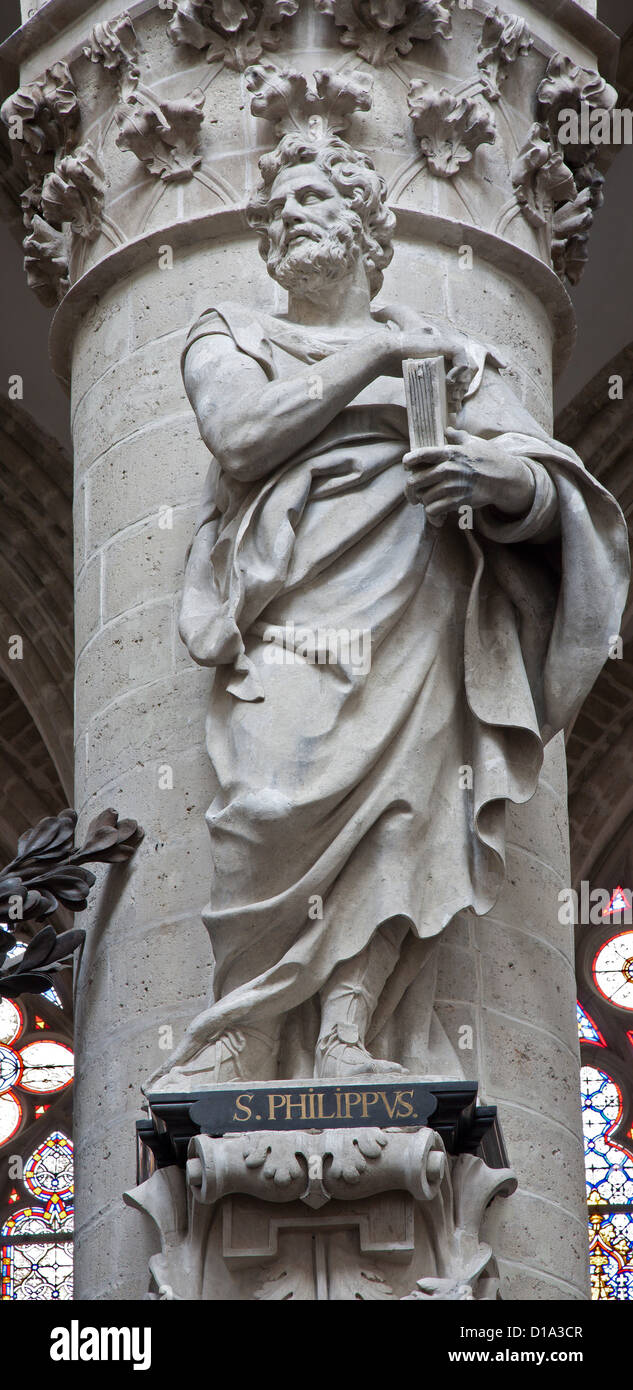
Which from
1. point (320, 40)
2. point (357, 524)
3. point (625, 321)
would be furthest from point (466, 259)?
point (625, 321)

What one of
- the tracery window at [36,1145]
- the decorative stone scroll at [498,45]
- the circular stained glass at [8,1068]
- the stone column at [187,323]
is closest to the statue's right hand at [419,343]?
the stone column at [187,323]

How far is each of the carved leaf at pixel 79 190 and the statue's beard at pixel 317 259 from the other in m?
1.07

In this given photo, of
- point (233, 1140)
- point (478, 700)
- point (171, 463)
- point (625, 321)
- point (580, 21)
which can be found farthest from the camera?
point (625, 321)

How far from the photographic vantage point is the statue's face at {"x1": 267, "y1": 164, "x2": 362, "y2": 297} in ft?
18.0

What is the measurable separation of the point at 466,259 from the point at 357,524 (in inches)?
51.6

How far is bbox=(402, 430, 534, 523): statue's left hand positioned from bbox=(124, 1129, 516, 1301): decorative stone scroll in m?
1.26

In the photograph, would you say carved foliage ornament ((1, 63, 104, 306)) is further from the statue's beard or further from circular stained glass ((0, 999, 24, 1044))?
circular stained glass ((0, 999, 24, 1044))

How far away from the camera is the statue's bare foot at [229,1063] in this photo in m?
4.88

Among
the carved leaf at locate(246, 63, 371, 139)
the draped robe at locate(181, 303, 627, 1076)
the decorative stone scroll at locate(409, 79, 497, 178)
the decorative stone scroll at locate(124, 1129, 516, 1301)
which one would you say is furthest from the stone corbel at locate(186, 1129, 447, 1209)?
the decorative stone scroll at locate(409, 79, 497, 178)

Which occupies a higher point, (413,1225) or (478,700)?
(478,700)

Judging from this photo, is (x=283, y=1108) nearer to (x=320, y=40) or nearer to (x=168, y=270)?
(x=168, y=270)

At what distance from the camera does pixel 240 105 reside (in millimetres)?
6418

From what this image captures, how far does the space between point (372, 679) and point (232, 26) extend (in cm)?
209

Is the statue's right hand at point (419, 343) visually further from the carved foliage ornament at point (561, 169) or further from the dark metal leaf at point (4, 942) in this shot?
the dark metal leaf at point (4, 942)
